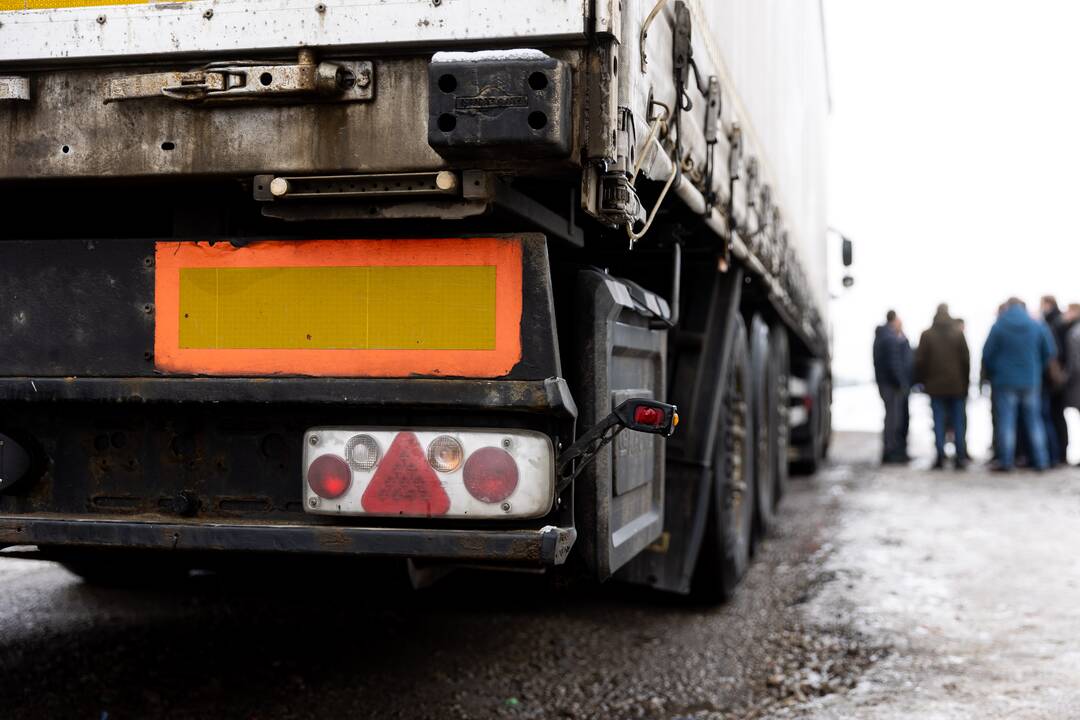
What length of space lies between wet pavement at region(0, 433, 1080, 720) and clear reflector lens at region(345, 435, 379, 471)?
0.72 meters

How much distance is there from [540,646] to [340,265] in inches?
86.4

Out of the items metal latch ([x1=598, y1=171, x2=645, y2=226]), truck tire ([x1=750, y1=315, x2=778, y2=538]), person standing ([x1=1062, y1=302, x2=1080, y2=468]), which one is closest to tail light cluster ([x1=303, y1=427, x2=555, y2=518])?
metal latch ([x1=598, y1=171, x2=645, y2=226])

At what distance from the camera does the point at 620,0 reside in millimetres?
2328

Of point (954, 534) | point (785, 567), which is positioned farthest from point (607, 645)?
point (954, 534)

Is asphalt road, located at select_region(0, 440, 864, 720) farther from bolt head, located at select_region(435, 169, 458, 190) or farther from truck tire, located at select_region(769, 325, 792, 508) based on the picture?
truck tire, located at select_region(769, 325, 792, 508)

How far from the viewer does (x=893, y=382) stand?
13.5 m

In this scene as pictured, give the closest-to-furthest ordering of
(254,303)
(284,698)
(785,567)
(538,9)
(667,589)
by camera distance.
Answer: (538,9)
(254,303)
(284,698)
(667,589)
(785,567)

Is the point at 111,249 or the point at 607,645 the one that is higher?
the point at 111,249

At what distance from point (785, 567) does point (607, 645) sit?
208 centimetres

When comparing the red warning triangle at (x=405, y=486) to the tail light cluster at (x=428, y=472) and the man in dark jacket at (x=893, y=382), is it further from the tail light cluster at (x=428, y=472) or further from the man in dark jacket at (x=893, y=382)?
the man in dark jacket at (x=893, y=382)

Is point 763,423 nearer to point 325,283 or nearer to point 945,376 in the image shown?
point 325,283

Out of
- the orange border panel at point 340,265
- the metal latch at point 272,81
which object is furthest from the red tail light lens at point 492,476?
the metal latch at point 272,81

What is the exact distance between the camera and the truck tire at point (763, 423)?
227 inches

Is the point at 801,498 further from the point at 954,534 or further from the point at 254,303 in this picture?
the point at 254,303
